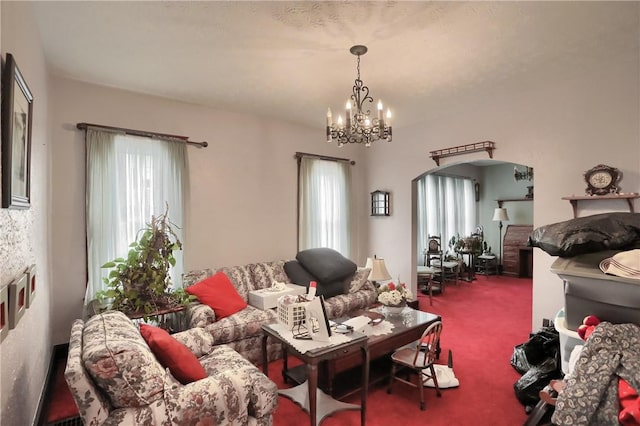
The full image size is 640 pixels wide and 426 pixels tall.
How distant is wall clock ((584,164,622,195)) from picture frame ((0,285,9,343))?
4.33 meters

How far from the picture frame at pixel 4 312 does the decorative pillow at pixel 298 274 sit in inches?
114

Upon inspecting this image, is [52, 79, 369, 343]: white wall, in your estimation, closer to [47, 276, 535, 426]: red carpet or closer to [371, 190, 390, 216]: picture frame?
[371, 190, 390, 216]: picture frame

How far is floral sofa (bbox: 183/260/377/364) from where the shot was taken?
300cm

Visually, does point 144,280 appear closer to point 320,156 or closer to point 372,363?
point 372,363

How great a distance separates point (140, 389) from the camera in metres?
1.51

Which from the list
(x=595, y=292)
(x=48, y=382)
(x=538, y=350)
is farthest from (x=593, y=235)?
(x=48, y=382)

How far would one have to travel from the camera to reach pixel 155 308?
2.97 m

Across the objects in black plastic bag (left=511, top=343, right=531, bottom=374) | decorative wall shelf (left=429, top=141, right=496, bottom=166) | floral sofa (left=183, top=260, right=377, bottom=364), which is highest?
decorative wall shelf (left=429, top=141, right=496, bottom=166)

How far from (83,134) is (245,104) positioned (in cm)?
172

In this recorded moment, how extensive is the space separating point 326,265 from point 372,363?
132 cm

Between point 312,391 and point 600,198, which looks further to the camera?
point 600,198

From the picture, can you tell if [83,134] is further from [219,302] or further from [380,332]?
[380,332]

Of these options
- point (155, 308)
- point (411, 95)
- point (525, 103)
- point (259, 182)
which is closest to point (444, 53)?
point (411, 95)

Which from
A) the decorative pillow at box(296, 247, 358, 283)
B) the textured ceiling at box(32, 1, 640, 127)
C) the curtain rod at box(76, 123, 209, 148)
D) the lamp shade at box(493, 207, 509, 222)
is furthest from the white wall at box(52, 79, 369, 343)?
the lamp shade at box(493, 207, 509, 222)
